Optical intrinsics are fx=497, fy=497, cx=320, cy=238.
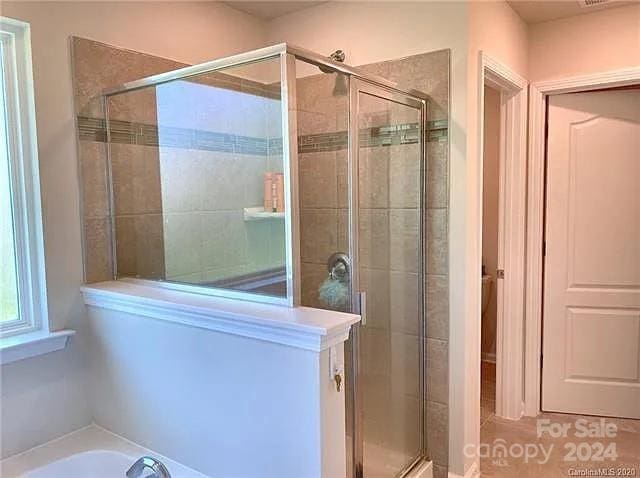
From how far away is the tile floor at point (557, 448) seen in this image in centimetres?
259

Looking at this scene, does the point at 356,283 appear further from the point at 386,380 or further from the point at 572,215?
the point at 572,215

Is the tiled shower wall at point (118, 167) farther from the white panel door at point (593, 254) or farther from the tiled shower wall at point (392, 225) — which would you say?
the white panel door at point (593, 254)

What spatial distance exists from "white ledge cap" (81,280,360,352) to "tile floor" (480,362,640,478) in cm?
164

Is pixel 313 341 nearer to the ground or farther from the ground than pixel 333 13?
nearer to the ground

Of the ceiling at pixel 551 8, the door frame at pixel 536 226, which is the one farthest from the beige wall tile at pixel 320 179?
the door frame at pixel 536 226

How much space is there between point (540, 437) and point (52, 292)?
8.93 feet

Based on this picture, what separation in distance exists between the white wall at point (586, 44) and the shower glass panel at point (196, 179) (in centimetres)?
189

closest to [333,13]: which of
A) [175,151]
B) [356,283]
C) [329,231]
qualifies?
[175,151]

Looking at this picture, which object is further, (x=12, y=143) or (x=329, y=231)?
(x=329, y=231)

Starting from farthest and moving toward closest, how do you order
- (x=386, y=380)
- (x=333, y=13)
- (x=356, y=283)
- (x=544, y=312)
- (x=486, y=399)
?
(x=486, y=399) < (x=544, y=312) < (x=333, y=13) < (x=386, y=380) < (x=356, y=283)

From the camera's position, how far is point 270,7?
9.19ft

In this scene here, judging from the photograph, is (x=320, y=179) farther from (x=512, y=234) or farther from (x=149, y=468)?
(x=512, y=234)

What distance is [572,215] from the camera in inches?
121

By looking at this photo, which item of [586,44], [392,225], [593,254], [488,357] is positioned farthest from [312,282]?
[488,357]
